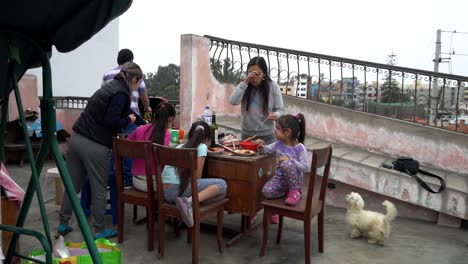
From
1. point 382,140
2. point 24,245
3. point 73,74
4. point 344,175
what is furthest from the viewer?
point 73,74

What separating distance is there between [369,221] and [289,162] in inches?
45.2

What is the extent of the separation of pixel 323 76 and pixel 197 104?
6.70ft

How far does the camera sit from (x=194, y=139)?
341cm

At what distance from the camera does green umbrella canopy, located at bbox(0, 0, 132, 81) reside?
1.13 metres

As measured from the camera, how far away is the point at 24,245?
3.59 m

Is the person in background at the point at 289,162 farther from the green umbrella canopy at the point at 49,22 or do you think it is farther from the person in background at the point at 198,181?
the green umbrella canopy at the point at 49,22

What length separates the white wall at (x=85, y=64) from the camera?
10.9 meters

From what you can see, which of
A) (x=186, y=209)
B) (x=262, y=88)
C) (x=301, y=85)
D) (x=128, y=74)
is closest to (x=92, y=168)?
(x=128, y=74)

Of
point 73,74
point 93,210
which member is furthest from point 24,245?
point 73,74

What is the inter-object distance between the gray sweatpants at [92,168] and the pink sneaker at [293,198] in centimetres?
165

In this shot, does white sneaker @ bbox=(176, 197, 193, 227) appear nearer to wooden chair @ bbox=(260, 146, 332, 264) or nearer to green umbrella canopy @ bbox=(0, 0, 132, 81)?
wooden chair @ bbox=(260, 146, 332, 264)

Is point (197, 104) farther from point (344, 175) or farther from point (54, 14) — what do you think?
point (54, 14)

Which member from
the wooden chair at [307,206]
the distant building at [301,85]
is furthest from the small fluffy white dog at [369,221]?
the distant building at [301,85]

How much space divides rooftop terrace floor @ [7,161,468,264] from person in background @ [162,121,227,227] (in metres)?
0.54
